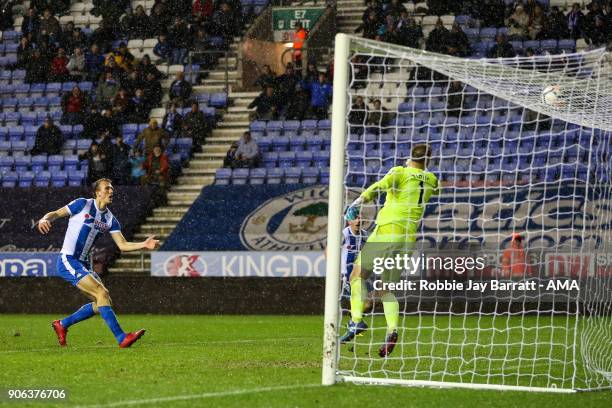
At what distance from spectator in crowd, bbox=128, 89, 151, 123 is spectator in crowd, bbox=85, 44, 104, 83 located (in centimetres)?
200

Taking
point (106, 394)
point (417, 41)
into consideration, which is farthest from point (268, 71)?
point (106, 394)

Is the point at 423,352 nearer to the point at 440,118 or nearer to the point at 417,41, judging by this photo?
the point at 440,118

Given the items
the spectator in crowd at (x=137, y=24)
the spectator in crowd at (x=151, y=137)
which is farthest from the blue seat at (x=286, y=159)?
the spectator in crowd at (x=137, y=24)

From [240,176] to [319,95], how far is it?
2570mm

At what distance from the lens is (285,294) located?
19438 millimetres

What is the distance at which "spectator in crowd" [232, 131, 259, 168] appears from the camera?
74.7 feet

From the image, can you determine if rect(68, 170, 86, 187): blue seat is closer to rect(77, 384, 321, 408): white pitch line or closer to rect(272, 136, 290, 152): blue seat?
rect(272, 136, 290, 152): blue seat

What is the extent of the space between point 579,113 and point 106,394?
5514 millimetres

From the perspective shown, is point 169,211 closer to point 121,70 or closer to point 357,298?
point 121,70

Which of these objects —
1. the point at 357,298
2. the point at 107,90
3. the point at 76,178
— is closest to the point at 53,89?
the point at 107,90

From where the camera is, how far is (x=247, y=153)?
2284cm

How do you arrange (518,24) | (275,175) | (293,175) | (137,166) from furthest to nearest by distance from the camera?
(518,24) → (137,166) → (275,175) → (293,175)

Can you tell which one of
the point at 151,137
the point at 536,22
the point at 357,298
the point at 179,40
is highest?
the point at 536,22

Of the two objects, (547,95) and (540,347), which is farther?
(540,347)
